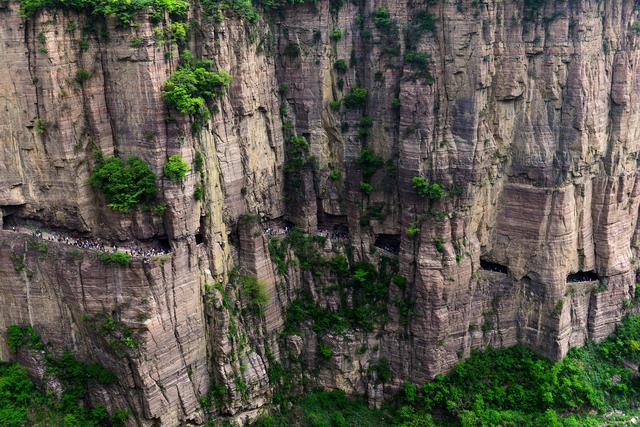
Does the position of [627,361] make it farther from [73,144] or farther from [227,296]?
[73,144]

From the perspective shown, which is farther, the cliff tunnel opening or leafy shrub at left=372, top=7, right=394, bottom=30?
leafy shrub at left=372, top=7, right=394, bottom=30

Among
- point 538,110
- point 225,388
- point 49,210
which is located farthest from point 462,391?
point 49,210

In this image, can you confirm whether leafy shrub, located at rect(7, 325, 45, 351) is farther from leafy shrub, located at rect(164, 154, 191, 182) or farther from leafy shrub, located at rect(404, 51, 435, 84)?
leafy shrub, located at rect(404, 51, 435, 84)

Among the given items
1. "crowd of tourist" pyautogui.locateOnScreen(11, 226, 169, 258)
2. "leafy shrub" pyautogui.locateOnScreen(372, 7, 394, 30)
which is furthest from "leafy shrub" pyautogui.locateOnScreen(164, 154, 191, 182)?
"leafy shrub" pyautogui.locateOnScreen(372, 7, 394, 30)

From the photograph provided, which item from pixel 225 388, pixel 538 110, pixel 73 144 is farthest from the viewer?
pixel 538 110

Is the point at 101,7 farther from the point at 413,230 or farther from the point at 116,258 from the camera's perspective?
the point at 413,230
